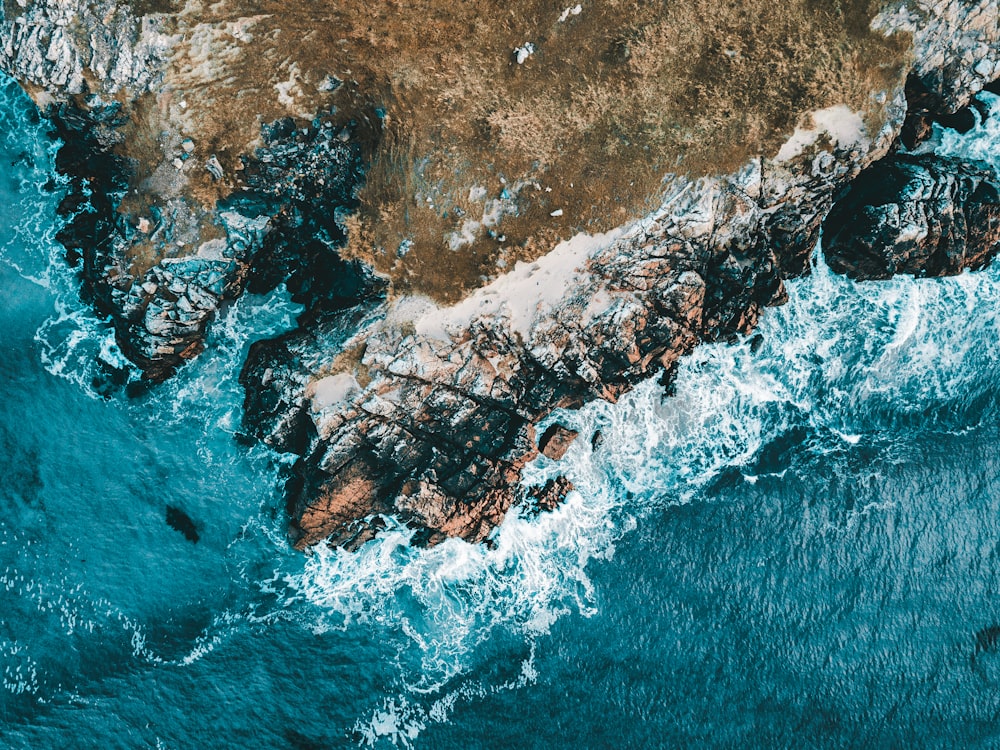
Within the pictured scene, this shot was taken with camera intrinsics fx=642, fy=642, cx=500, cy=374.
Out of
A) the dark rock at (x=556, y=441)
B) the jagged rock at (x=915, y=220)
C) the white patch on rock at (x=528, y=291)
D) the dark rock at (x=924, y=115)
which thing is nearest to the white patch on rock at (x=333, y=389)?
the white patch on rock at (x=528, y=291)

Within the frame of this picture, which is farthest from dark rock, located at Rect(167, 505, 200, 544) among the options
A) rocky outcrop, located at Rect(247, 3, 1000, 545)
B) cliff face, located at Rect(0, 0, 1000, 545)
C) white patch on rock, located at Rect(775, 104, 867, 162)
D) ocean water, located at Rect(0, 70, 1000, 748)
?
white patch on rock, located at Rect(775, 104, 867, 162)

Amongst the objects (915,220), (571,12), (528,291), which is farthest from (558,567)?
(571,12)

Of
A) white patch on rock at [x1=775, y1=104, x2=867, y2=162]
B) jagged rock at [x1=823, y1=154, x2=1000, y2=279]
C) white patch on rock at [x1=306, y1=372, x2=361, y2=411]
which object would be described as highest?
white patch on rock at [x1=775, y1=104, x2=867, y2=162]

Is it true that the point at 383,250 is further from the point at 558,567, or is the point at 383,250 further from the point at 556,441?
the point at 558,567

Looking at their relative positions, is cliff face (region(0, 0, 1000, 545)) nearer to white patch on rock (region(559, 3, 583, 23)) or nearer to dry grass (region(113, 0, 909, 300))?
dry grass (region(113, 0, 909, 300))

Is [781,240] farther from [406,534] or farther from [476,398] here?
[406,534]

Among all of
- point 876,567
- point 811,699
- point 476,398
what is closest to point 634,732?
point 811,699

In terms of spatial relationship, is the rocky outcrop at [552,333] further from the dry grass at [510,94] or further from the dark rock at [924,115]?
the dry grass at [510,94]
